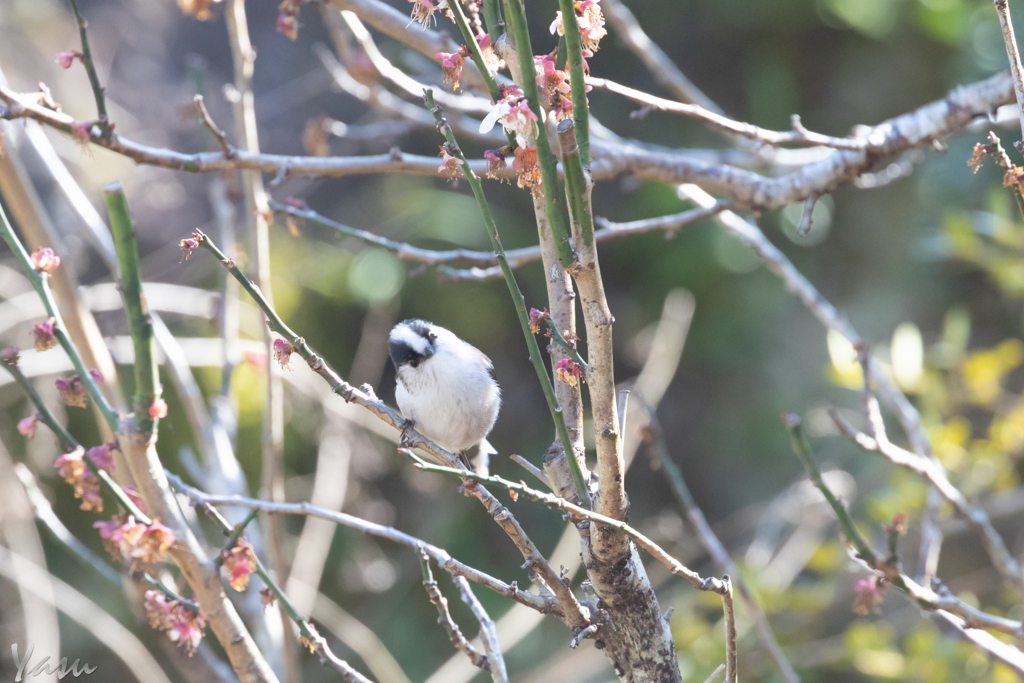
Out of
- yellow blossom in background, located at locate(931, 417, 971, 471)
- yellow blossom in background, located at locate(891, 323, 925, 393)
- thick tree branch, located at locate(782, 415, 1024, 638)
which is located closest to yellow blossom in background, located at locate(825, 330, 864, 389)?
yellow blossom in background, located at locate(891, 323, 925, 393)

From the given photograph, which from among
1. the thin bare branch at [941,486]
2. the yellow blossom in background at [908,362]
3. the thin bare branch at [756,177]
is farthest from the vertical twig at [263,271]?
the yellow blossom in background at [908,362]

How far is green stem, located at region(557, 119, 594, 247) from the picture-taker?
0.83 m

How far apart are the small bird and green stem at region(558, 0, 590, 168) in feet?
3.93

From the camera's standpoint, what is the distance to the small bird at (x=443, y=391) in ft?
6.55

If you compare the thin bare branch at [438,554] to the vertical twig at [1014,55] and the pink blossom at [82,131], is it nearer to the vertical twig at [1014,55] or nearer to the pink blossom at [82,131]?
the pink blossom at [82,131]

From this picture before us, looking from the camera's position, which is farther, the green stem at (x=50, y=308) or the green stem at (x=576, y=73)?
the green stem at (x=50, y=308)

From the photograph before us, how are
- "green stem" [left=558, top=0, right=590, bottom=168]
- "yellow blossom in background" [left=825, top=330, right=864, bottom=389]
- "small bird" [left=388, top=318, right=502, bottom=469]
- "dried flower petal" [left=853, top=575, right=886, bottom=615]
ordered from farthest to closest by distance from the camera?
"yellow blossom in background" [left=825, top=330, right=864, bottom=389], "small bird" [left=388, top=318, right=502, bottom=469], "dried flower petal" [left=853, top=575, right=886, bottom=615], "green stem" [left=558, top=0, right=590, bottom=168]

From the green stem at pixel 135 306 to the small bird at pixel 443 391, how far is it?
36.4 inches

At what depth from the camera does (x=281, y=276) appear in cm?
362

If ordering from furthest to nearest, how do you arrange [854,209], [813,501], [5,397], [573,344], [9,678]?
1. [854,209]
2. [5,397]
3. [9,678]
4. [813,501]
5. [573,344]

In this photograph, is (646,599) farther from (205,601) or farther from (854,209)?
(854,209)

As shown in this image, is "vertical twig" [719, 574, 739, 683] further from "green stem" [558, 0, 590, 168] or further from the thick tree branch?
"green stem" [558, 0, 590, 168]

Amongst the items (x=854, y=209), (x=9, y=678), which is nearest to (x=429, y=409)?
(x=9, y=678)

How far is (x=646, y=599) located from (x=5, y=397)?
3.52 metres
